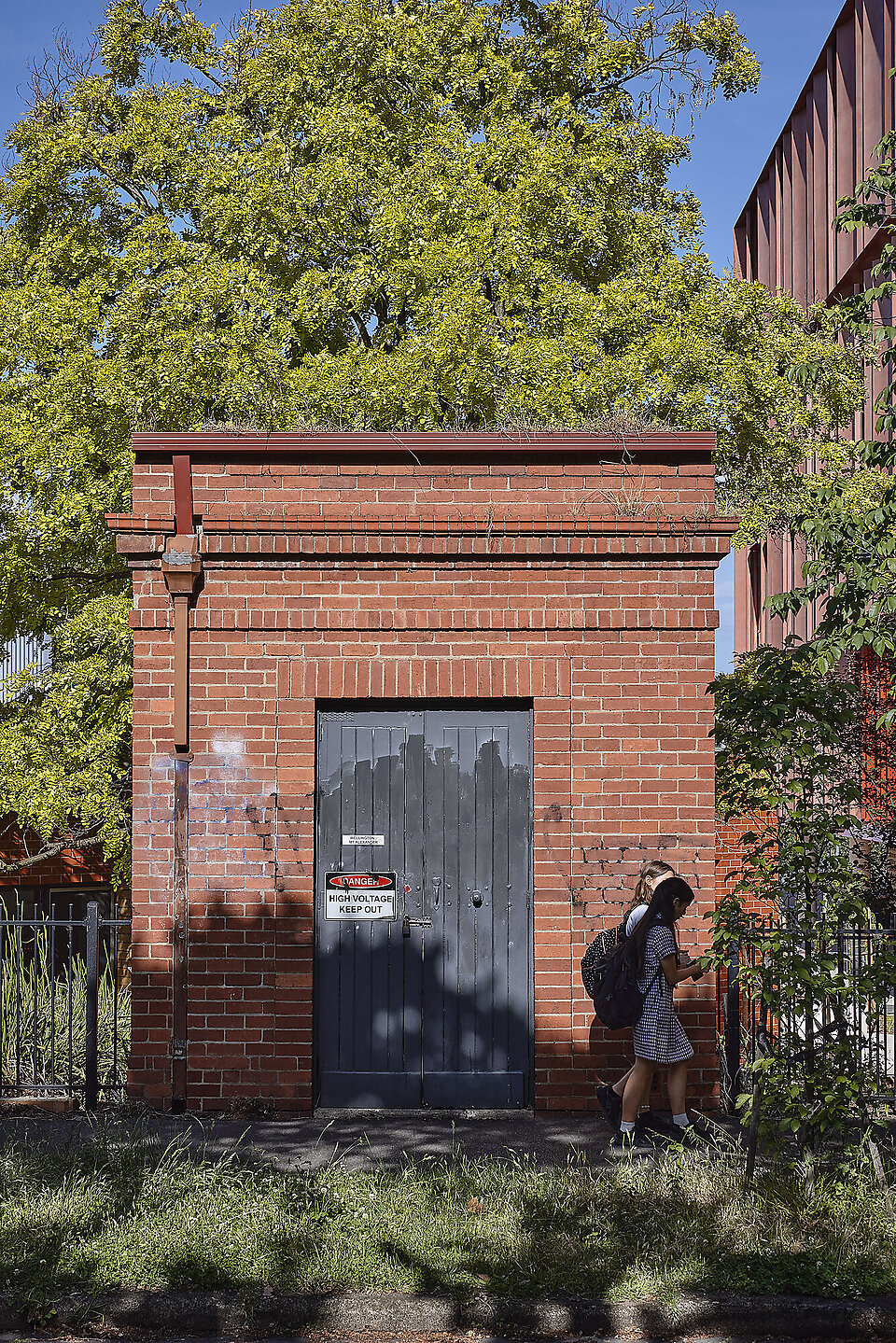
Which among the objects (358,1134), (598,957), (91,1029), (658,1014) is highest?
(598,957)

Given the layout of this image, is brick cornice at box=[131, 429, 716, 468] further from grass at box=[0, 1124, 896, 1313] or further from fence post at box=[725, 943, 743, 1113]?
grass at box=[0, 1124, 896, 1313]

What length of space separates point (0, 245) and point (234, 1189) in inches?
582

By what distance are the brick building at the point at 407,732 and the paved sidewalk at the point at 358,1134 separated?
266 millimetres

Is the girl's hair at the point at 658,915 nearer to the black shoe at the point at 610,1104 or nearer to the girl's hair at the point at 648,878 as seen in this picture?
the girl's hair at the point at 648,878

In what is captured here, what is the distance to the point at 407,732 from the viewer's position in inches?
330

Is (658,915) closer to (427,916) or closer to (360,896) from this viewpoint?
(427,916)

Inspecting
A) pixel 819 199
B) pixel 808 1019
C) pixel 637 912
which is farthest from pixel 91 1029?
pixel 819 199

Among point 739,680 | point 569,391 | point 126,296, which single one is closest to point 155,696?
point 739,680

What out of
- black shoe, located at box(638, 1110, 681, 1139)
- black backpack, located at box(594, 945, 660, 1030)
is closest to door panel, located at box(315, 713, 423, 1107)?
black backpack, located at box(594, 945, 660, 1030)

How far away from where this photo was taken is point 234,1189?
602 cm

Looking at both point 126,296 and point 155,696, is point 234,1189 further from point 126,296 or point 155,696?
point 126,296

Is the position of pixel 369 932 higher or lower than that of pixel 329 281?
lower

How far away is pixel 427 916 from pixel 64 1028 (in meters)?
3.34

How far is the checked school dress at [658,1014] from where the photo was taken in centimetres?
730
